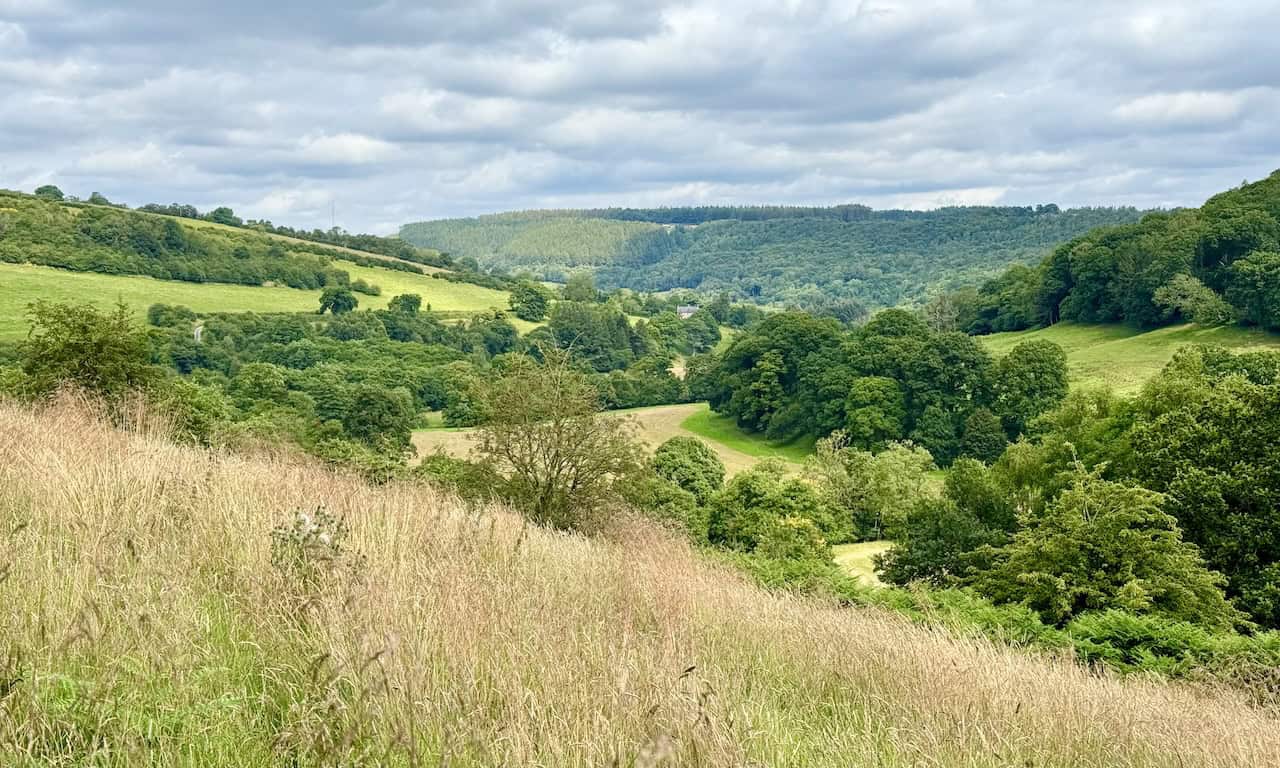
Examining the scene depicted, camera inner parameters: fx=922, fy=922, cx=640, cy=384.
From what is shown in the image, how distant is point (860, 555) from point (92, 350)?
34.3 meters

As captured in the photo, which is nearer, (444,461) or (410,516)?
(410,516)

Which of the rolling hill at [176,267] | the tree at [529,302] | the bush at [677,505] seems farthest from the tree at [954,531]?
the tree at [529,302]

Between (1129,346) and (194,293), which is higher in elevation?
(194,293)

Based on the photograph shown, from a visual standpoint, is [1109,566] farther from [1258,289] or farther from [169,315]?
[169,315]

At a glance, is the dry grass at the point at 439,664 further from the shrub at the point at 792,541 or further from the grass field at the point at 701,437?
the grass field at the point at 701,437

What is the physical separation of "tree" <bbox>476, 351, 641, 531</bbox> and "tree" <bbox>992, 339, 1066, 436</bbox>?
4698cm

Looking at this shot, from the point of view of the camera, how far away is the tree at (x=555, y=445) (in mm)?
27984

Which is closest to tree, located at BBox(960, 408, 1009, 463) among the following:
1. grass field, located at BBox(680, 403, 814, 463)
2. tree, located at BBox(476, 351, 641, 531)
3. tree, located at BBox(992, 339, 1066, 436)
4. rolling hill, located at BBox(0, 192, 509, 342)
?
tree, located at BBox(992, 339, 1066, 436)

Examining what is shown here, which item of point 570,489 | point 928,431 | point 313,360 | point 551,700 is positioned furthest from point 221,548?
point 313,360

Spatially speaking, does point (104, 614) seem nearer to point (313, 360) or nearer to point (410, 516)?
point (410, 516)

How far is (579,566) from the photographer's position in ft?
21.4

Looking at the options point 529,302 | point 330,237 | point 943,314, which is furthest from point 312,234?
point 943,314

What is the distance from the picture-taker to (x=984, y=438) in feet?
217

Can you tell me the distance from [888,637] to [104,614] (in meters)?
4.79
